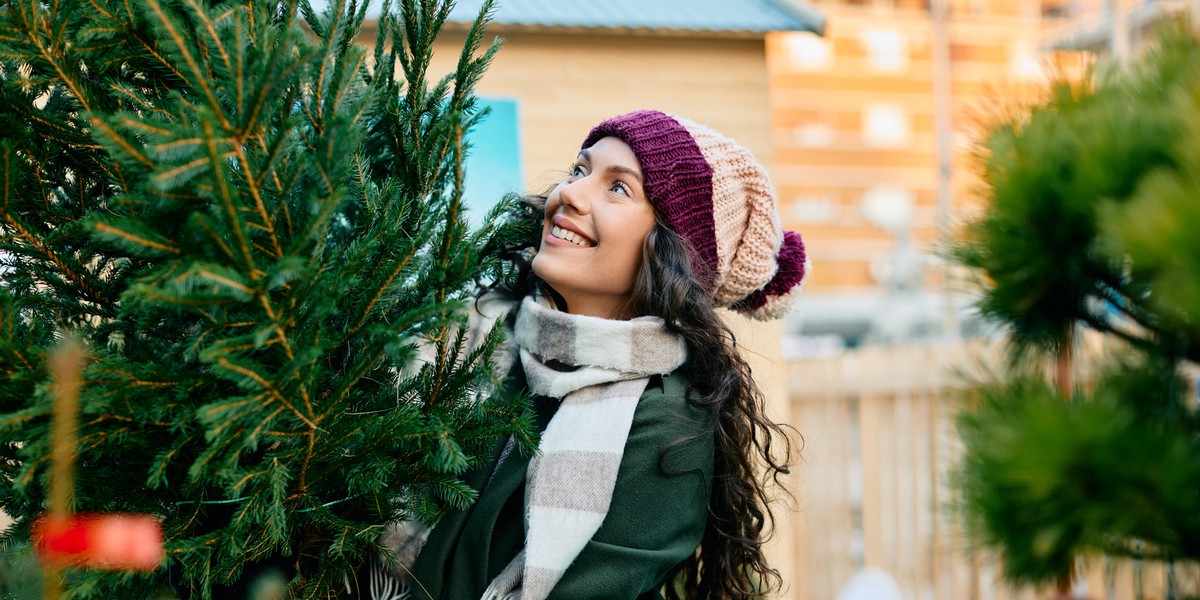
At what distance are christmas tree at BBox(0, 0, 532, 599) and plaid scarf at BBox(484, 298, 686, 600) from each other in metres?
0.28

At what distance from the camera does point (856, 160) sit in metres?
29.8

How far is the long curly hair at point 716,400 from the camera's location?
208 centimetres

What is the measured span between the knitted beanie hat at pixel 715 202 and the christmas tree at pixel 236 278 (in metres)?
0.63

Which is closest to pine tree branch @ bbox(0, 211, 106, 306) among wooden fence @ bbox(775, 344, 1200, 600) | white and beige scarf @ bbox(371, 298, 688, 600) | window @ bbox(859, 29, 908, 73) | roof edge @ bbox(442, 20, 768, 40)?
white and beige scarf @ bbox(371, 298, 688, 600)

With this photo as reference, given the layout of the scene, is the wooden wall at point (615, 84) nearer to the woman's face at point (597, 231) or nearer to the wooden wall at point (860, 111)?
the woman's face at point (597, 231)

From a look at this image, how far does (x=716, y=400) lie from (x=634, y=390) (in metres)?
0.18

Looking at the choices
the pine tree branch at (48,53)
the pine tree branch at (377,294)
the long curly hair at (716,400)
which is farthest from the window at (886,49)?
the pine tree branch at (48,53)

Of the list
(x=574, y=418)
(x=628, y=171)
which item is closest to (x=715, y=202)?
(x=628, y=171)

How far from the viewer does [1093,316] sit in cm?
97

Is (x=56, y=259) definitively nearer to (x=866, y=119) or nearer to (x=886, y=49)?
(x=866, y=119)

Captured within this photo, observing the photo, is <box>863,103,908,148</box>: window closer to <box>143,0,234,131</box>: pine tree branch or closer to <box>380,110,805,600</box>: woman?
<box>380,110,805,600</box>: woman

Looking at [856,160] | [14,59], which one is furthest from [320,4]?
[856,160]

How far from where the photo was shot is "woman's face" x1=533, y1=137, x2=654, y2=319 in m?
2.08

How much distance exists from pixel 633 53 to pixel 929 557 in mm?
2525
